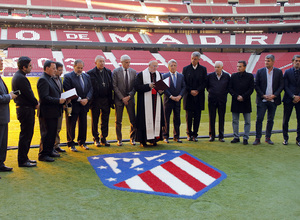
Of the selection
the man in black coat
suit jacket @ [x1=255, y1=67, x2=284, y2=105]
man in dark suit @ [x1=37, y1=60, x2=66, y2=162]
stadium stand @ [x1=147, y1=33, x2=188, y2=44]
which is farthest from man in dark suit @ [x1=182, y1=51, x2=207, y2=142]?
stadium stand @ [x1=147, y1=33, x2=188, y2=44]

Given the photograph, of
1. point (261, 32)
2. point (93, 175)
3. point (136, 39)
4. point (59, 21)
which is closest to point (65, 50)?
point (59, 21)

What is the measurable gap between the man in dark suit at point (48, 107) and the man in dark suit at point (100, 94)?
41.0 inches

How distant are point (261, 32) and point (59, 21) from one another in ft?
86.3

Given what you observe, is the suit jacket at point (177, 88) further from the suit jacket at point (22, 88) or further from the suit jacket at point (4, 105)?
the suit jacket at point (4, 105)

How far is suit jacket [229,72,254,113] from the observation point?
6.16 metres

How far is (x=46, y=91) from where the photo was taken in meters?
4.64

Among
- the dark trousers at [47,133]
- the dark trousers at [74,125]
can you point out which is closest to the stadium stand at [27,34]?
the dark trousers at [74,125]

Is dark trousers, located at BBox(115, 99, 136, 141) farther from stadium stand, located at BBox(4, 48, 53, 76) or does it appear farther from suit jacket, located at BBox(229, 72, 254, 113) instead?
stadium stand, located at BBox(4, 48, 53, 76)

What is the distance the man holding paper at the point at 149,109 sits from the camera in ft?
19.4

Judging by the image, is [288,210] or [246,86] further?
[246,86]

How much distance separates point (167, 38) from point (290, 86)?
29576mm

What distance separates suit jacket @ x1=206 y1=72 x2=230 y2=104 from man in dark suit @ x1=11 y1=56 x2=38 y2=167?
154 inches

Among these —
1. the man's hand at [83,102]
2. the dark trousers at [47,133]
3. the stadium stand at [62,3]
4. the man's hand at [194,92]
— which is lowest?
the dark trousers at [47,133]

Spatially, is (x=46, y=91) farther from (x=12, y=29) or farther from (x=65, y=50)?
(x=12, y=29)
